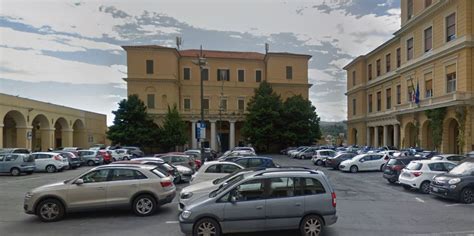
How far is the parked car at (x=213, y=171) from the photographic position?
38.2 feet

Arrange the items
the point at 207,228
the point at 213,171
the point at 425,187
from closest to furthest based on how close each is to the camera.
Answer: the point at 207,228, the point at 213,171, the point at 425,187

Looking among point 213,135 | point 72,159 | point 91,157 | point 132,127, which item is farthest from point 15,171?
point 213,135

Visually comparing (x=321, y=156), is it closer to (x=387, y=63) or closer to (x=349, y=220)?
(x=349, y=220)

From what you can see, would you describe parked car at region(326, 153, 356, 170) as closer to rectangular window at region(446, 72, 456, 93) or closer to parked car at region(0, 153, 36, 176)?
rectangular window at region(446, 72, 456, 93)

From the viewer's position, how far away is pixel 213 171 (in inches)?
467

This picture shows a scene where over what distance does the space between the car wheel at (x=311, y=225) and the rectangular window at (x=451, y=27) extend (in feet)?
95.9

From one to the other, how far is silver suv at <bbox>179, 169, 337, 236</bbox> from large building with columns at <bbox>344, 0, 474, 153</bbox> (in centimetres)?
2541

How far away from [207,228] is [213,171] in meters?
5.07

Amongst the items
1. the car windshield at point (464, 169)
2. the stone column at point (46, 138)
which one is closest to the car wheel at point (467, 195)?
the car windshield at point (464, 169)

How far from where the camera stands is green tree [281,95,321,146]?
165ft

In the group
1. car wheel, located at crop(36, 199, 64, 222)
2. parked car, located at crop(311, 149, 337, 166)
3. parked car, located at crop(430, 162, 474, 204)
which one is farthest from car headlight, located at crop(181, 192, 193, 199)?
parked car, located at crop(311, 149, 337, 166)

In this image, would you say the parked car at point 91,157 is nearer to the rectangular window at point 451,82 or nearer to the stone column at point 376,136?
the rectangular window at point 451,82

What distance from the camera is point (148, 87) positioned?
2116 inches

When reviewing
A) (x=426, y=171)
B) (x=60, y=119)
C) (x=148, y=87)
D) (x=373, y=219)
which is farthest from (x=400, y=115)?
(x=60, y=119)
